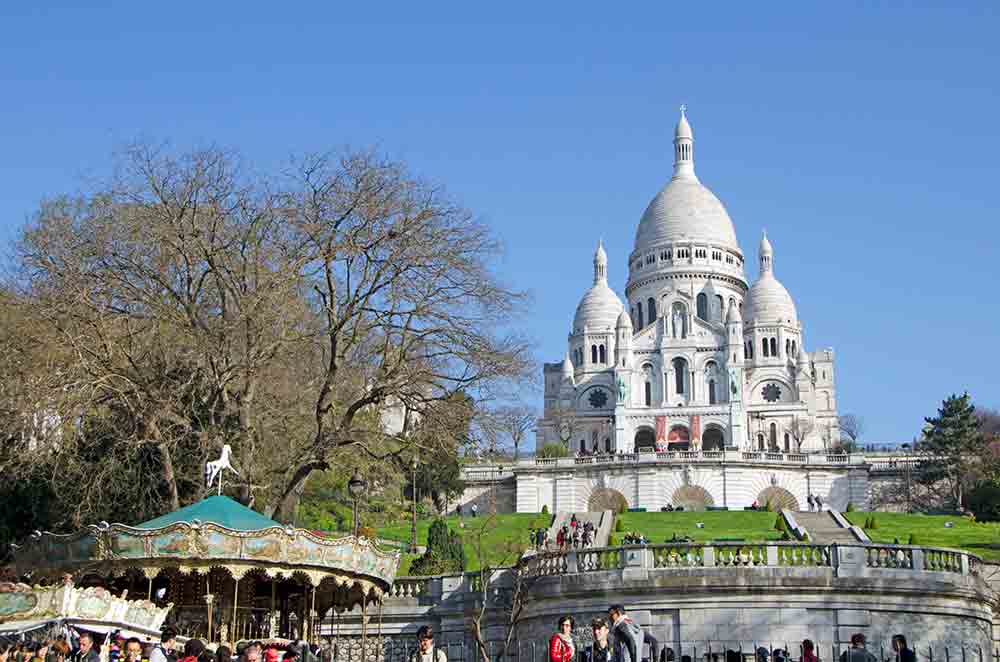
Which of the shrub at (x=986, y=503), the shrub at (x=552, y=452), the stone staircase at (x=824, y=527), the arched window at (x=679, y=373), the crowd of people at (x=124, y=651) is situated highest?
the arched window at (x=679, y=373)

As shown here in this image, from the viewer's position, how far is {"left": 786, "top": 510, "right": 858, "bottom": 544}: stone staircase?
1977 inches

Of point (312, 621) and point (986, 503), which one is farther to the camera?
point (986, 503)

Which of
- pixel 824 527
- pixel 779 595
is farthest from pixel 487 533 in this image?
pixel 779 595

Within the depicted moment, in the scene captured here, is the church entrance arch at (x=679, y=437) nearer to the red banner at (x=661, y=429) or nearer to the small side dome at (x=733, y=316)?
the red banner at (x=661, y=429)

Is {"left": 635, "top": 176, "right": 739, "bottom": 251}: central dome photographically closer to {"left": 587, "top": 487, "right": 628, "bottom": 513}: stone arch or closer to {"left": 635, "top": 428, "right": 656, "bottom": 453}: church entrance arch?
{"left": 635, "top": 428, "right": 656, "bottom": 453}: church entrance arch

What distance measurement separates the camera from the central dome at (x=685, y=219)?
121m

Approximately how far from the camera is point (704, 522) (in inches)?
2327

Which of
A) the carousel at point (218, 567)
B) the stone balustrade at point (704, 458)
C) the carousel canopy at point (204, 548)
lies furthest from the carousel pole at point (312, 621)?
the stone balustrade at point (704, 458)

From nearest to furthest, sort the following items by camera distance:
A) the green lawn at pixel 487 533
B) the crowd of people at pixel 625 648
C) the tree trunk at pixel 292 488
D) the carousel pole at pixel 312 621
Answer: the crowd of people at pixel 625 648, the carousel pole at pixel 312 621, the tree trunk at pixel 292 488, the green lawn at pixel 487 533

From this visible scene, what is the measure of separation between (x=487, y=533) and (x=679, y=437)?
195ft

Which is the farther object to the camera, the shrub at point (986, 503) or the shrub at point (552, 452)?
the shrub at point (552, 452)

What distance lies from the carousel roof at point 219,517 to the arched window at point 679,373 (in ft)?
285

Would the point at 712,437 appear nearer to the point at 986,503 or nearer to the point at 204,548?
the point at 986,503

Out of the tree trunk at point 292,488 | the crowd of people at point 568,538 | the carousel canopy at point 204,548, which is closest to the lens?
the carousel canopy at point 204,548
